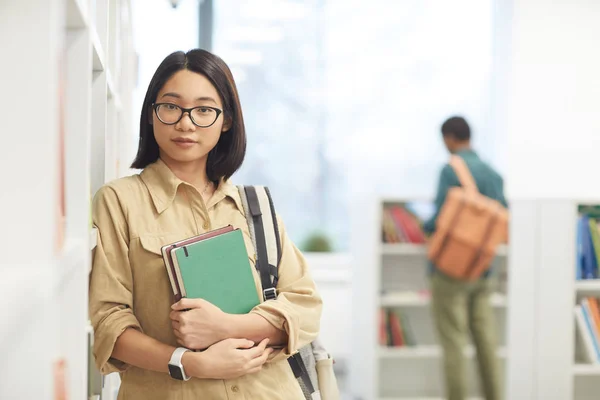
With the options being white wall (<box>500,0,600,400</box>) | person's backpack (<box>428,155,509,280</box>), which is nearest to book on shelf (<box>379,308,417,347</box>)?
person's backpack (<box>428,155,509,280</box>)

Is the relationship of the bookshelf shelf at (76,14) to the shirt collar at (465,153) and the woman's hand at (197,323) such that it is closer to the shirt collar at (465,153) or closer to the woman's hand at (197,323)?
the woman's hand at (197,323)

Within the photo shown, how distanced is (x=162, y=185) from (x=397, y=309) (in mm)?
3279

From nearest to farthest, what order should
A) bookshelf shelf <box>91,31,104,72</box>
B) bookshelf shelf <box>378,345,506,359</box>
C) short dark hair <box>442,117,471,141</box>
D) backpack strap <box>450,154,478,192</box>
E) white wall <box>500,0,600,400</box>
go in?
bookshelf shelf <box>91,31,104,72</box>, backpack strap <box>450,154,478,192</box>, short dark hair <box>442,117,471,141</box>, bookshelf shelf <box>378,345,506,359</box>, white wall <box>500,0,600,400</box>

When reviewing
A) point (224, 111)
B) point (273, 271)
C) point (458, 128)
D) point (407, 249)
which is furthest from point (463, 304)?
point (224, 111)

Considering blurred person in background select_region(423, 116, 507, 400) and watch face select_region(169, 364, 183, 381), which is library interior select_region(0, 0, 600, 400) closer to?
blurred person in background select_region(423, 116, 507, 400)

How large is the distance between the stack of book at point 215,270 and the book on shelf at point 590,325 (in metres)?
3.13

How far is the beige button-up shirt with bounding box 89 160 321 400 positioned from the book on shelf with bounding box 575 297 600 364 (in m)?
3.02

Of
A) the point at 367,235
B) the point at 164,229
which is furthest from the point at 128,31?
the point at 367,235

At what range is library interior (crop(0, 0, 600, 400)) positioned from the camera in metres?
3.81

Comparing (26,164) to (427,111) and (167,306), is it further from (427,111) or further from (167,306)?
(427,111)

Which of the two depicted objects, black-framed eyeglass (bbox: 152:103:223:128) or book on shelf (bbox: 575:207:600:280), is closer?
black-framed eyeglass (bbox: 152:103:223:128)

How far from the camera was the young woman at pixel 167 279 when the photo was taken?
1.25 m

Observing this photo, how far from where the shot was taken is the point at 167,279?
131 centimetres

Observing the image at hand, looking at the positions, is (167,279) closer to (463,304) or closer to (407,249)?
(463,304)
